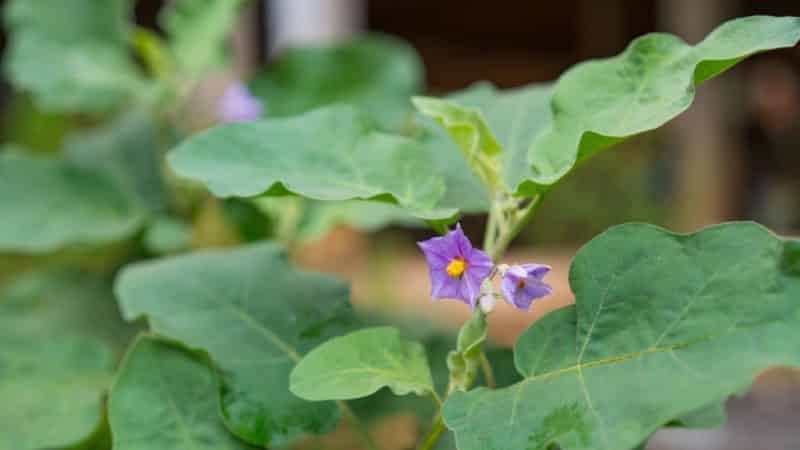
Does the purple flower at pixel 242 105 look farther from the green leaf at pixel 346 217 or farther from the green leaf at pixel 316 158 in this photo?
the green leaf at pixel 316 158

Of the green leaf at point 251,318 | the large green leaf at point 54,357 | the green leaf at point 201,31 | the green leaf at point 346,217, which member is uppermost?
the green leaf at point 201,31

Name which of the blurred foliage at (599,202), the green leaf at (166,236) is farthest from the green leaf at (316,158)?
the blurred foliage at (599,202)

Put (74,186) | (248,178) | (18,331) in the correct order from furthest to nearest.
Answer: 1. (74,186)
2. (18,331)
3. (248,178)

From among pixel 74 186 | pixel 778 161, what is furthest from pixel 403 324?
pixel 778 161

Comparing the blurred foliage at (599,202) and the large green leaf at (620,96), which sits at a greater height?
the large green leaf at (620,96)

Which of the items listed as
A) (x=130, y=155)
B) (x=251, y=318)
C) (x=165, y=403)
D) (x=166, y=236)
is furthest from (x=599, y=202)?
(x=165, y=403)

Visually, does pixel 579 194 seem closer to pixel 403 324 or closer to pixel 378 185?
pixel 403 324

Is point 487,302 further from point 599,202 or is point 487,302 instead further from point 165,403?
point 599,202
